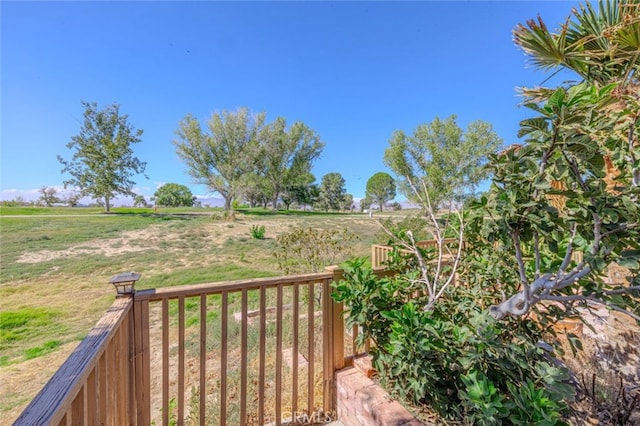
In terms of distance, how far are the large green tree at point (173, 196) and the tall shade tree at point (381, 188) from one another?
27060mm

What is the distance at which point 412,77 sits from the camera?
23.5ft

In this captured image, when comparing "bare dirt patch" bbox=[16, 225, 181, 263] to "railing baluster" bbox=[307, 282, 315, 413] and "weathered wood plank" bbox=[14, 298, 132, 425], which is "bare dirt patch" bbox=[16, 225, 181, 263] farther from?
"weathered wood plank" bbox=[14, 298, 132, 425]

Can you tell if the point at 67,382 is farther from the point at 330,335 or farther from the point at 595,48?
the point at 595,48

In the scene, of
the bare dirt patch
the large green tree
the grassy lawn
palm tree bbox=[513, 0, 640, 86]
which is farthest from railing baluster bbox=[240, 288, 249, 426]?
the large green tree

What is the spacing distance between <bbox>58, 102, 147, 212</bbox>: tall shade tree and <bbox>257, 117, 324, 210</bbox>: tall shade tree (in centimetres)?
780

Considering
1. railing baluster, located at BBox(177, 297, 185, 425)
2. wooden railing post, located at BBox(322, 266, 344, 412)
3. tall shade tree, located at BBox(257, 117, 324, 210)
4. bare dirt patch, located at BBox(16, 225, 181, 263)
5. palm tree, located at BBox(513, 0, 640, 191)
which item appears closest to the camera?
railing baluster, located at BBox(177, 297, 185, 425)

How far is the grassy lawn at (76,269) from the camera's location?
109 inches

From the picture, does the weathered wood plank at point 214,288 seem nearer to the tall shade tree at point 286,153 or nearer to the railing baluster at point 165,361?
the railing baluster at point 165,361

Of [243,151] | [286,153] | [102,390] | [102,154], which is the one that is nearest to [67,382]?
[102,390]

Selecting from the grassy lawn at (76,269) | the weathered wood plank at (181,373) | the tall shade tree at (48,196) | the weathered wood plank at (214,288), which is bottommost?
the grassy lawn at (76,269)

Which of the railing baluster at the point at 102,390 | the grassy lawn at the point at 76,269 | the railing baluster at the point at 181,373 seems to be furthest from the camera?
the grassy lawn at the point at 76,269

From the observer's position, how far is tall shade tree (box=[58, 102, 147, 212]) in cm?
1383

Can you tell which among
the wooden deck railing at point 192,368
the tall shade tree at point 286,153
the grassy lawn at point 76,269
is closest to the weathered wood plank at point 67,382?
Answer: the wooden deck railing at point 192,368

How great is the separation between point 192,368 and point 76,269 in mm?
5563
